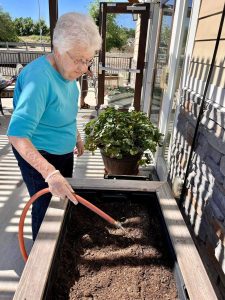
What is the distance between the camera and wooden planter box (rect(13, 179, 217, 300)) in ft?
2.71

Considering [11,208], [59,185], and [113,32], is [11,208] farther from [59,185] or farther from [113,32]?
[113,32]

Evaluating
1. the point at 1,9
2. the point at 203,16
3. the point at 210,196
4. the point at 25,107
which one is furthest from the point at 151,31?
the point at 1,9

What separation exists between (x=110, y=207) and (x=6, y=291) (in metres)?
0.93

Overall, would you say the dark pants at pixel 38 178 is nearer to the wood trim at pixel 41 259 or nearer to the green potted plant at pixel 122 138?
the wood trim at pixel 41 259

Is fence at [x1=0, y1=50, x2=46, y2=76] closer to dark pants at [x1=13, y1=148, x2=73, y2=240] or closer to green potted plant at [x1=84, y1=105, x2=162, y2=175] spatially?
green potted plant at [x1=84, y1=105, x2=162, y2=175]

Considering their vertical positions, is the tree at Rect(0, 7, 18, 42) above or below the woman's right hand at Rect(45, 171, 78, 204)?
above

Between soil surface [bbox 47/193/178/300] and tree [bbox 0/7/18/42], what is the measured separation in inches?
877

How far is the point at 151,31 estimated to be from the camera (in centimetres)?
388

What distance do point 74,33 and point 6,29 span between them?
23.0 meters

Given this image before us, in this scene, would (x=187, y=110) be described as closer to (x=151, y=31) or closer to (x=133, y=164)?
(x=133, y=164)

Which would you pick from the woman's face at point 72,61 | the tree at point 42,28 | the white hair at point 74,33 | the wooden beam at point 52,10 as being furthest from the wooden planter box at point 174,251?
the tree at point 42,28

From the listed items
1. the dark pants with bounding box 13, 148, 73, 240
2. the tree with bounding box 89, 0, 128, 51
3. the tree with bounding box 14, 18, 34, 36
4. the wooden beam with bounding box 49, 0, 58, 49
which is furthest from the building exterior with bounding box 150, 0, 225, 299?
the tree with bounding box 14, 18, 34, 36

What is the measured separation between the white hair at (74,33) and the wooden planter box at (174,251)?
75 cm

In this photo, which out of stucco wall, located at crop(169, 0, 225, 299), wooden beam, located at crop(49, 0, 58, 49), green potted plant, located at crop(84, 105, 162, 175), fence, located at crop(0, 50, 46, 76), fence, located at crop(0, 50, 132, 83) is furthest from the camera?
fence, located at crop(0, 50, 46, 76)
